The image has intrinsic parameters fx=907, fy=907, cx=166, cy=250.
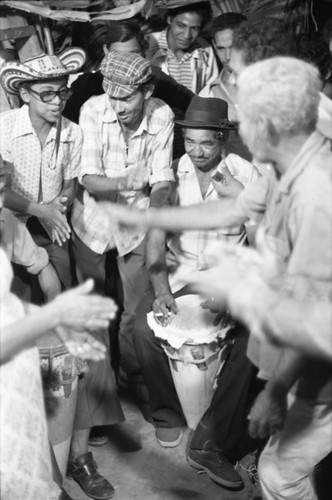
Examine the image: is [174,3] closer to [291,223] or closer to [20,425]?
[291,223]

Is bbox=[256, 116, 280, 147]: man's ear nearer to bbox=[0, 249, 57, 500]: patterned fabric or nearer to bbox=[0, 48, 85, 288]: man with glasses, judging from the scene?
bbox=[0, 249, 57, 500]: patterned fabric

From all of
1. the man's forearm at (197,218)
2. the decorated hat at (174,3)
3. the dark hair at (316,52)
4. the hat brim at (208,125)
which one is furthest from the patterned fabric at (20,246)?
the decorated hat at (174,3)

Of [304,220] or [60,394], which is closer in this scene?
[304,220]

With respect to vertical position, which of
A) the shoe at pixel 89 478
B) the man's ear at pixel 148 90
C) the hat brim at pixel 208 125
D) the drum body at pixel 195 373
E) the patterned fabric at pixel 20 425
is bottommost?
the shoe at pixel 89 478

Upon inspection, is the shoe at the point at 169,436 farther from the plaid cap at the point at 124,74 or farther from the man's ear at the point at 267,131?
the man's ear at the point at 267,131

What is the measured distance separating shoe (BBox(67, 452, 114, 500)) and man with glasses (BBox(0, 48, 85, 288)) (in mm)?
1128

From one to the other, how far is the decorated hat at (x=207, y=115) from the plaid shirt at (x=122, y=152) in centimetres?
35

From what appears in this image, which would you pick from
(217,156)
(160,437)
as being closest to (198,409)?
(160,437)

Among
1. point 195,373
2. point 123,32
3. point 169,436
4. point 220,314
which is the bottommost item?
point 169,436

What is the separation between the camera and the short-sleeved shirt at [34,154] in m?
5.45

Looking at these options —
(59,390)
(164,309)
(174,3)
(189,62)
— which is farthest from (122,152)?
(59,390)

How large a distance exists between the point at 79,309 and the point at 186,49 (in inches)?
154

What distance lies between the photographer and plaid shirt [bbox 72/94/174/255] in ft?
18.2

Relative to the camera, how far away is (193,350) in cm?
507
